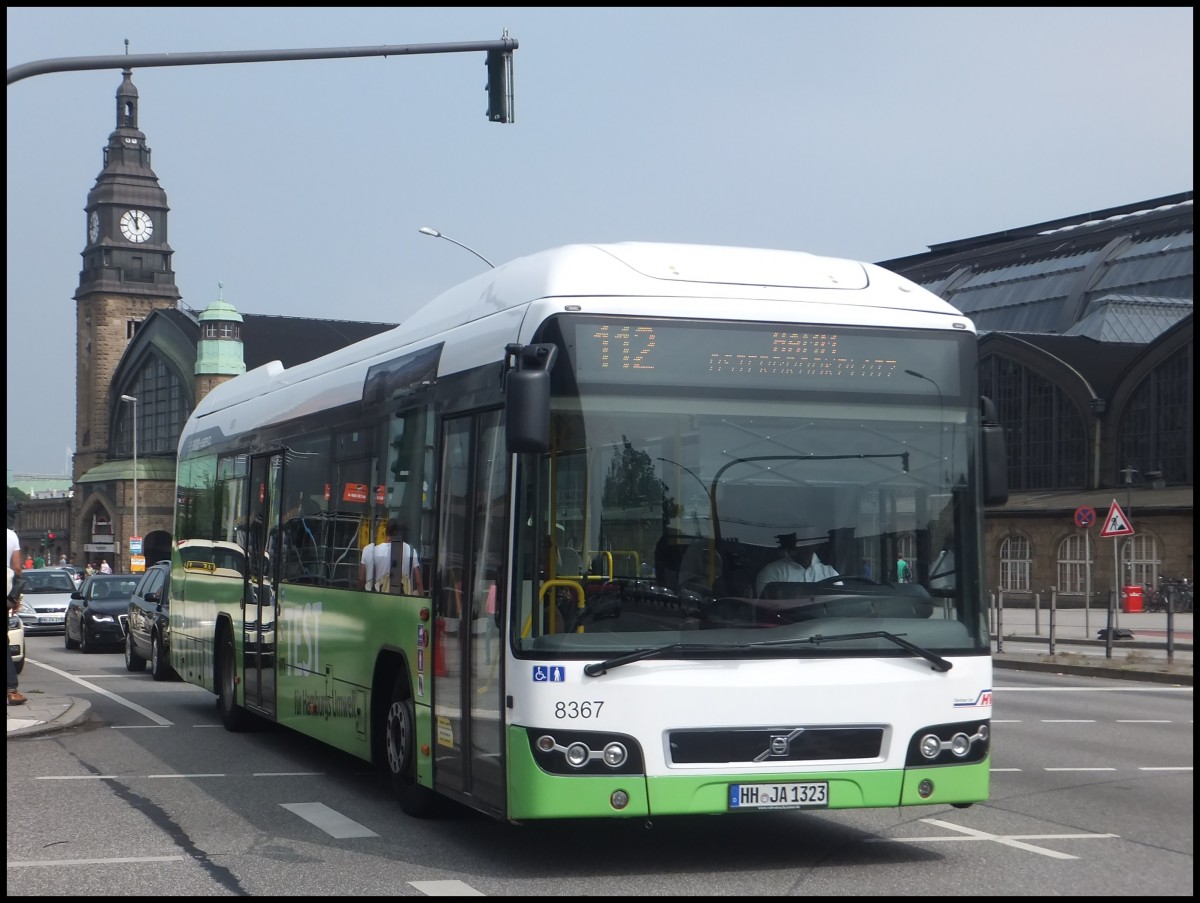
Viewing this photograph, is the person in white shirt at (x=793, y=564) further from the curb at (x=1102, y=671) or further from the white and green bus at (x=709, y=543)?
the curb at (x=1102, y=671)

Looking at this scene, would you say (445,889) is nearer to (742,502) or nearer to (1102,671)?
(742,502)

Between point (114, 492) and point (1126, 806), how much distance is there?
11015cm

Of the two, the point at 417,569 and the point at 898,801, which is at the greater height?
the point at 417,569

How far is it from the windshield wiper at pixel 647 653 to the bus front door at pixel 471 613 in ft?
1.79

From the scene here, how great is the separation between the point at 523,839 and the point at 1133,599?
4664cm

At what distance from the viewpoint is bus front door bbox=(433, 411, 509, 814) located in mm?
8211

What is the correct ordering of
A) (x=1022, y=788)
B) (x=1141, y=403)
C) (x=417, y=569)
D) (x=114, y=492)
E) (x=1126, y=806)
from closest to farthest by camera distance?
(x=417, y=569), (x=1126, y=806), (x=1022, y=788), (x=1141, y=403), (x=114, y=492)

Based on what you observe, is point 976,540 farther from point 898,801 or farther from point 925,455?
point 898,801

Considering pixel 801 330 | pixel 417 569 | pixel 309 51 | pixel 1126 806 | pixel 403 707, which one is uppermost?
pixel 309 51

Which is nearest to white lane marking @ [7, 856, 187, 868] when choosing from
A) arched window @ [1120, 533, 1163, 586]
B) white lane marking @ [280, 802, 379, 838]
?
white lane marking @ [280, 802, 379, 838]

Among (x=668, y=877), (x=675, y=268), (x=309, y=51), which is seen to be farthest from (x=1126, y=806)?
(x=309, y=51)

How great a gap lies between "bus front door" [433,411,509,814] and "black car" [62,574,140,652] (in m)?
22.5

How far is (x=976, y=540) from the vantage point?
27.4 ft

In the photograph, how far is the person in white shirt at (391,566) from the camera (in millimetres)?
9688
